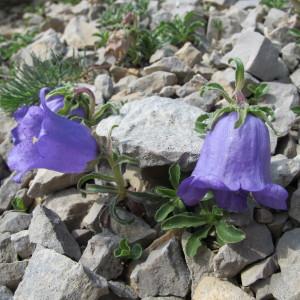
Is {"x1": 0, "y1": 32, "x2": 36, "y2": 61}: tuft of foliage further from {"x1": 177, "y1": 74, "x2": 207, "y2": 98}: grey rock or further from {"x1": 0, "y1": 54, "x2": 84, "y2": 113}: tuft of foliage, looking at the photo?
{"x1": 177, "y1": 74, "x2": 207, "y2": 98}: grey rock

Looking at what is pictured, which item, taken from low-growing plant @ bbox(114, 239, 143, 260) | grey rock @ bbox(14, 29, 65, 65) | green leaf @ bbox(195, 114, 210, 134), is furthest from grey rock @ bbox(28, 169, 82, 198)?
grey rock @ bbox(14, 29, 65, 65)

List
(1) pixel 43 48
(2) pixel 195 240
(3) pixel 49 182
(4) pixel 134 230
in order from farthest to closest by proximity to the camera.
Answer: (1) pixel 43 48
(3) pixel 49 182
(4) pixel 134 230
(2) pixel 195 240

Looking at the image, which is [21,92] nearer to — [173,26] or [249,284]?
[173,26]

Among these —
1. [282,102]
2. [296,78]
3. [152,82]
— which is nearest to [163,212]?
[282,102]

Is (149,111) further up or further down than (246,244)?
further up

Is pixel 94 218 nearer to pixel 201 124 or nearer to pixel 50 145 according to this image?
pixel 50 145

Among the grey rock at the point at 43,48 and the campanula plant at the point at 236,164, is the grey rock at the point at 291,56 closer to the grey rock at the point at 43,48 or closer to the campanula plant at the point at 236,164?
the campanula plant at the point at 236,164

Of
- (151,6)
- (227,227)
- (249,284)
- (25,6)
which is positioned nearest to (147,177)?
(227,227)
